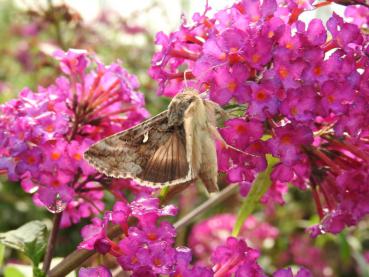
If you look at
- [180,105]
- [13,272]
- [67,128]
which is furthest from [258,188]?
[13,272]

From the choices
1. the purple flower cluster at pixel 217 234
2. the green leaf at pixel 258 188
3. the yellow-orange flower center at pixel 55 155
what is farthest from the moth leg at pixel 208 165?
the purple flower cluster at pixel 217 234

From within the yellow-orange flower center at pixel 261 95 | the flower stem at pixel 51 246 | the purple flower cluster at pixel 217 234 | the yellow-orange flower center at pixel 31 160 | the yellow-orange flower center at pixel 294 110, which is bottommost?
the purple flower cluster at pixel 217 234

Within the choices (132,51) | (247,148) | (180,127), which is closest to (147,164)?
(180,127)

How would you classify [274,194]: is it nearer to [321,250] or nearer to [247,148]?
[247,148]

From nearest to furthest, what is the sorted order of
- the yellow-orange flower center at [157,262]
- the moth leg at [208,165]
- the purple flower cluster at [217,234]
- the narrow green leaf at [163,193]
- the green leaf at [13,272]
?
the yellow-orange flower center at [157,262] → the moth leg at [208,165] → the narrow green leaf at [163,193] → the green leaf at [13,272] → the purple flower cluster at [217,234]

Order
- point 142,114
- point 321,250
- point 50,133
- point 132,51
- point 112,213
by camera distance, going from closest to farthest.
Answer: point 112,213, point 50,133, point 142,114, point 321,250, point 132,51

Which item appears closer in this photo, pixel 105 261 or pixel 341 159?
pixel 341 159

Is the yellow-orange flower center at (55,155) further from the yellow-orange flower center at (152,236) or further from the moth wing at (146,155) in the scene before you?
the yellow-orange flower center at (152,236)

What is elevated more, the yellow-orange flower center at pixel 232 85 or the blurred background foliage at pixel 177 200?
the yellow-orange flower center at pixel 232 85

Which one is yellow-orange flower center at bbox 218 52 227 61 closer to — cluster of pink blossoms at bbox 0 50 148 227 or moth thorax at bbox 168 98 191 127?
moth thorax at bbox 168 98 191 127
